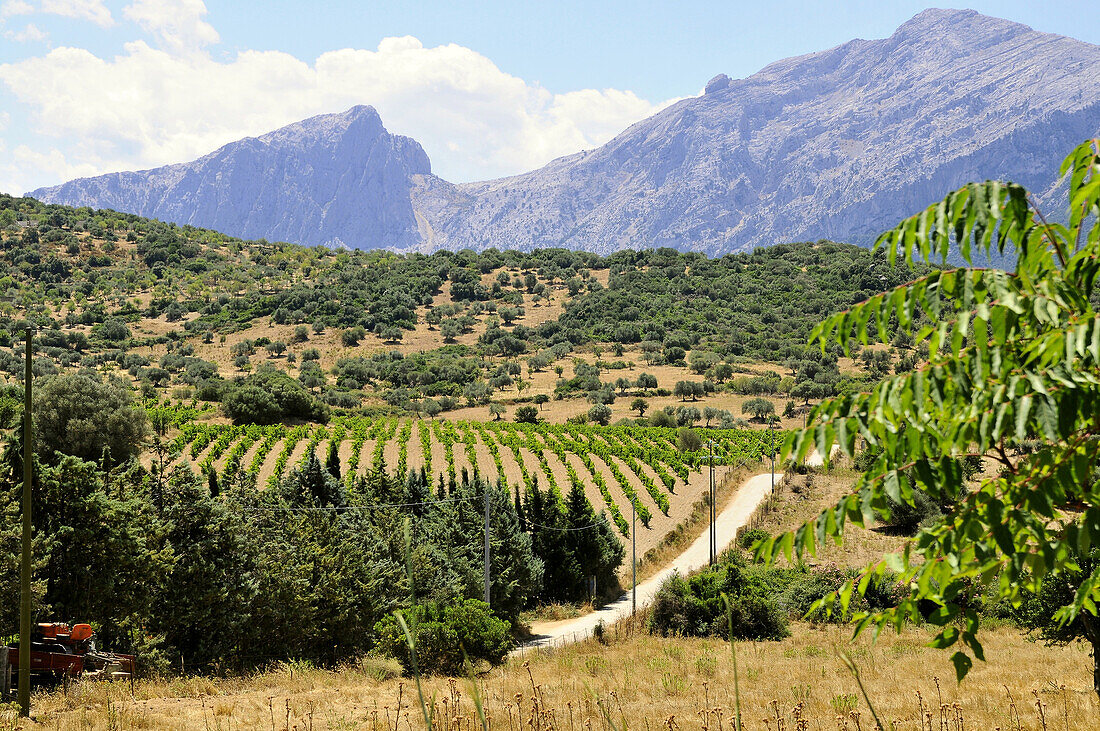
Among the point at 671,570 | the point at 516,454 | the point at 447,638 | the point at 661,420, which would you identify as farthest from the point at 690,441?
the point at 447,638

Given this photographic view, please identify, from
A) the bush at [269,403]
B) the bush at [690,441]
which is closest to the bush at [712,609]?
the bush at [690,441]

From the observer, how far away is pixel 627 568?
143ft

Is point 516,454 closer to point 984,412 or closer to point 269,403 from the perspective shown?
point 269,403

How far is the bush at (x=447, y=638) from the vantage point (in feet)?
65.0

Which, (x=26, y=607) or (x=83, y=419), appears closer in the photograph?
(x=26, y=607)

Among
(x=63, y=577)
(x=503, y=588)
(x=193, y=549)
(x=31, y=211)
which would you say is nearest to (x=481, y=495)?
(x=503, y=588)

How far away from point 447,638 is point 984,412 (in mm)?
18950

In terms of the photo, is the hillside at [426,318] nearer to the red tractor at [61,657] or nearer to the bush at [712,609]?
the bush at [712,609]

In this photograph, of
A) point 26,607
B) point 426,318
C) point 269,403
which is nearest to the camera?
point 26,607

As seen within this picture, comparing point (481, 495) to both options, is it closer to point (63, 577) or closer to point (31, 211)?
point (63, 577)

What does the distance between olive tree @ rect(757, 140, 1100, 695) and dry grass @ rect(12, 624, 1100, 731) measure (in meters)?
3.57

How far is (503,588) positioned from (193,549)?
1362 cm

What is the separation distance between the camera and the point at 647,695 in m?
14.9

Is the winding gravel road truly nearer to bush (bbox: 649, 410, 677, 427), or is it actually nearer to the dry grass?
the dry grass
